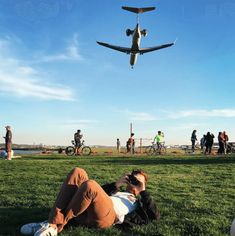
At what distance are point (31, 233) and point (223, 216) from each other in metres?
3.43

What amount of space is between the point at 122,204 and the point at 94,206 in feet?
2.15

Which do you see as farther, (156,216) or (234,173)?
(234,173)

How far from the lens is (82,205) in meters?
5.69

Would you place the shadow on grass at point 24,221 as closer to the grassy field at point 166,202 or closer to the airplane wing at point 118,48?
the grassy field at point 166,202

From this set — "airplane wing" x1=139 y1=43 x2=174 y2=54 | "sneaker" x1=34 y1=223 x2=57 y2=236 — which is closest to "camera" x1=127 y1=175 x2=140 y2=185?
"sneaker" x1=34 y1=223 x2=57 y2=236

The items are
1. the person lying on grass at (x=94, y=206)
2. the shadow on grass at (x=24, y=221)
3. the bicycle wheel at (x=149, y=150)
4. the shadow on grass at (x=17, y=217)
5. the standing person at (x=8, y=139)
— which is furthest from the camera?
the bicycle wheel at (x=149, y=150)

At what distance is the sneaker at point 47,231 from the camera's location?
5.43 m

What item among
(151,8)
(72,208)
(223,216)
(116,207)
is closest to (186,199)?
(223,216)

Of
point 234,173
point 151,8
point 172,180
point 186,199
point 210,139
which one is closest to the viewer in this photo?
point 186,199

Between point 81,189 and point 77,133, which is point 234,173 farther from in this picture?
point 77,133

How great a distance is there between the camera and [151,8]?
42031 millimetres

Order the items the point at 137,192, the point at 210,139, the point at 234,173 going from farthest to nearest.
Result: the point at 210,139, the point at 234,173, the point at 137,192

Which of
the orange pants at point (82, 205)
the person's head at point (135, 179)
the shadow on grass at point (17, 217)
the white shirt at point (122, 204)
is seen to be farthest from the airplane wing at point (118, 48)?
the orange pants at point (82, 205)

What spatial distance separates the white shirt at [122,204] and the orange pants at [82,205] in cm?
14
